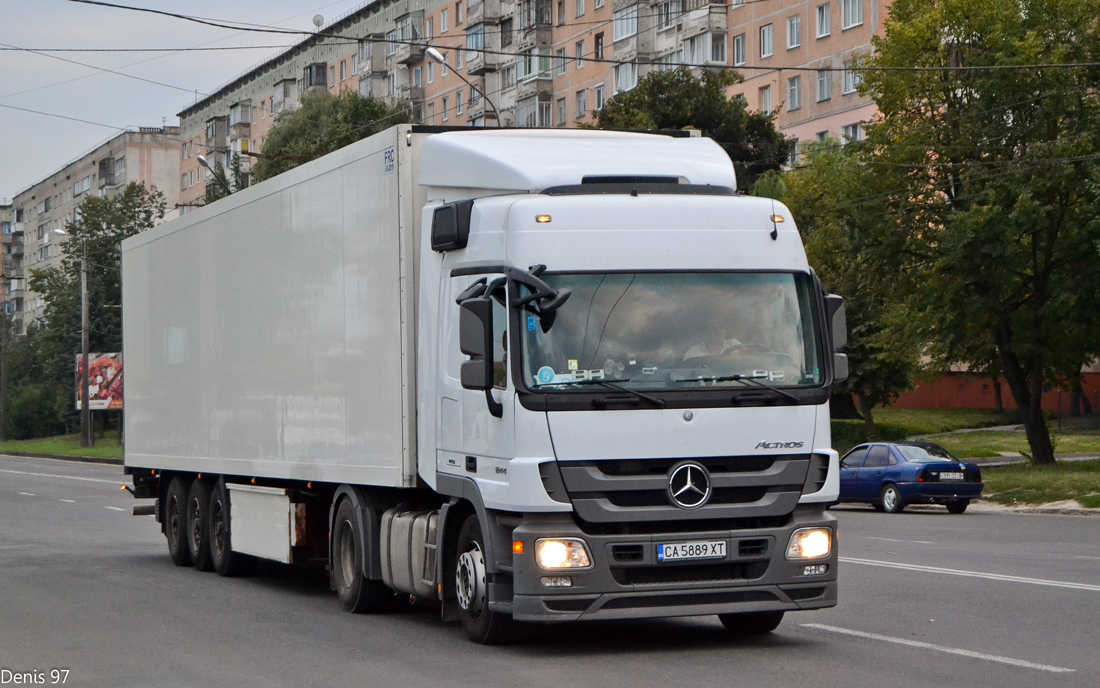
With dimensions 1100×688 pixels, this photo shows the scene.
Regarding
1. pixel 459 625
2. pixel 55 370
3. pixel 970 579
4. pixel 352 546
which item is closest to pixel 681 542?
pixel 459 625

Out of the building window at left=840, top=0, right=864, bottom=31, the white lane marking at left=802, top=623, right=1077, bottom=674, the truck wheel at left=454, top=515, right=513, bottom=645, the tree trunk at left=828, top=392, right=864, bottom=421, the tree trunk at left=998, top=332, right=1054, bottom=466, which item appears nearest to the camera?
the white lane marking at left=802, top=623, right=1077, bottom=674

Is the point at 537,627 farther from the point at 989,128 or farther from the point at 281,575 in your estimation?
the point at 989,128

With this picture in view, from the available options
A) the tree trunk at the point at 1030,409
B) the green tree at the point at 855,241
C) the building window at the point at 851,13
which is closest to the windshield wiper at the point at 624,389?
the green tree at the point at 855,241

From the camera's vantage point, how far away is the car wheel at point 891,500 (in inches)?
1102

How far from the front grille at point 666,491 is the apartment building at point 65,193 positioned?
91274 mm

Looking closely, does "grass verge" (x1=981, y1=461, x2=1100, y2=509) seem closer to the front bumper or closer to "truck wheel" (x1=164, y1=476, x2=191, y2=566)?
"truck wheel" (x1=164, y1=476, x2=191, y2=566)

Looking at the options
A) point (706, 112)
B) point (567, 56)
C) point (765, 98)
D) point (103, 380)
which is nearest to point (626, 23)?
point (765, 98)

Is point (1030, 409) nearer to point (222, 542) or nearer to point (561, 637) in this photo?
point (222, 542)

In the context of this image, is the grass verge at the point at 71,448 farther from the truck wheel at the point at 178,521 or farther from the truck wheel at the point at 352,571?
the truck wheel at the point at 352,571

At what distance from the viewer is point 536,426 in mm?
9188

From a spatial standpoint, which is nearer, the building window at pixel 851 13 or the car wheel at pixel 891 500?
the car wheel at pixel 891 500

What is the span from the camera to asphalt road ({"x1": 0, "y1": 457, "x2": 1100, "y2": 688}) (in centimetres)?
874

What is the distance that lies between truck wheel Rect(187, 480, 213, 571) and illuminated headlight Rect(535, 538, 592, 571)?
25.9 feet

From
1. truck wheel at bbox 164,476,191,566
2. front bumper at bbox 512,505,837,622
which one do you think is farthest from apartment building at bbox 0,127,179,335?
front bumper at bbox 512,505,837,622
